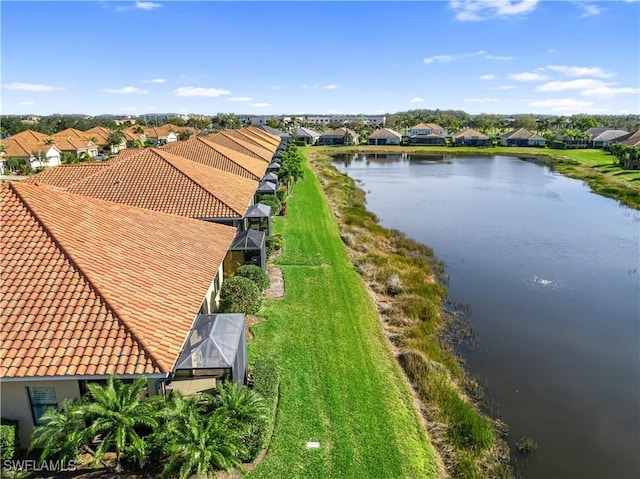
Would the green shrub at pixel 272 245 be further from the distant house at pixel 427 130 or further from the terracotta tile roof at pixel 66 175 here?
the distant house at pixel 427 130

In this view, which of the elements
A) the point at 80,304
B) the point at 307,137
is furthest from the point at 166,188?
the point at 307,137

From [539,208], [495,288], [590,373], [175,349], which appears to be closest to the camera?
[175,349]

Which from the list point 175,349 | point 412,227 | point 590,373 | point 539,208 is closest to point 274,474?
point 175,349

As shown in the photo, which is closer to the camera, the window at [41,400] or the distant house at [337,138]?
the window at [41,400]

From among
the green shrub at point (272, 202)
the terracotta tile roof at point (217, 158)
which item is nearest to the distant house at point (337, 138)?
the terracotta tile roof at point (217, 158)

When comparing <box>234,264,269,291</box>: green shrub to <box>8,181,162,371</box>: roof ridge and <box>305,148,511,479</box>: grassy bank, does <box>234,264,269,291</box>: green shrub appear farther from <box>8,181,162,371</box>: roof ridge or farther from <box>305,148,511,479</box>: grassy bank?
<box>8,181,162,371</box>: roof ridge

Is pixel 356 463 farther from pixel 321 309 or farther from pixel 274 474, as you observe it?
pixel 321 309

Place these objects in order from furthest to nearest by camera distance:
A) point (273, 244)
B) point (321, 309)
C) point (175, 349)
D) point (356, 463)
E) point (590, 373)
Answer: point (273, 244) < point (321, 309) < point (590, 373) < point (356, 463) < point (175, 349)

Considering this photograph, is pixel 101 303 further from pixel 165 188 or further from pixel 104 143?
pixel 104 143
